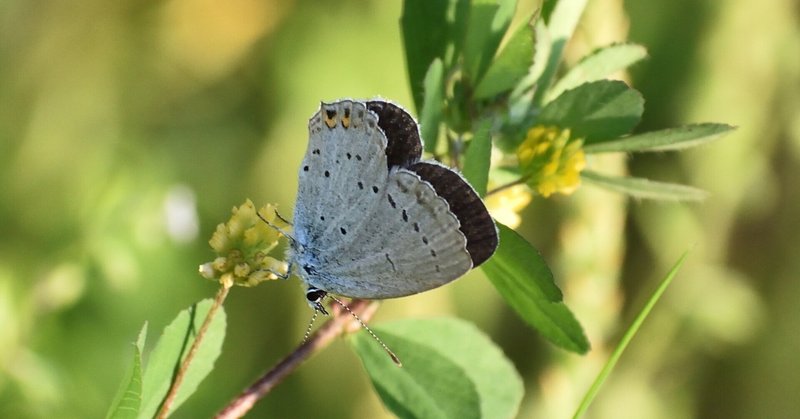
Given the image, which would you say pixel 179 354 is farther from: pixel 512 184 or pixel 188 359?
pixel 512 184

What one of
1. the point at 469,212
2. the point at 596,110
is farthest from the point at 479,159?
the point at 596,110

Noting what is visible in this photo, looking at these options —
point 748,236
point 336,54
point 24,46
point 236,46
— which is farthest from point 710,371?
point 24,46

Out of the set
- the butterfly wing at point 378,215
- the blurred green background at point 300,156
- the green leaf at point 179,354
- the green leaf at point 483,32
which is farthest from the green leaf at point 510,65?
the blurred green background at point 300,156

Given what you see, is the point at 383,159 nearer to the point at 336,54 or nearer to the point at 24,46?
the point at 336,54

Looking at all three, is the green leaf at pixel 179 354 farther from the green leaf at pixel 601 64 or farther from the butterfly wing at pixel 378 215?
the green leaf at pixel 601 64

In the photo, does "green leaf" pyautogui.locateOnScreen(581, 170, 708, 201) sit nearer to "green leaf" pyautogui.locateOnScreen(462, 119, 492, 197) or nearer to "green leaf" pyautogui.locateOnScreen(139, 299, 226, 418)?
"green leaf" pyautogui.locateOnScreen(462, 119, 492, 197)
